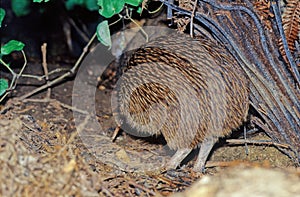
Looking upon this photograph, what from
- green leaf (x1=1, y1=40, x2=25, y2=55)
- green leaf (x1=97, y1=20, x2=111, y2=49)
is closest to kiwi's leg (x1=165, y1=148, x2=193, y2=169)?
green leaf (x1=97, y1=20, x2=111, y2=49)

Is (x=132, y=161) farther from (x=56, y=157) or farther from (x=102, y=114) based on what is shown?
(x=56, y=157)

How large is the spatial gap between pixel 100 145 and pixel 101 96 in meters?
0.84

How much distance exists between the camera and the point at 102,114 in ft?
13.6

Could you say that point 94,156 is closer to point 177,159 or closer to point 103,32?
point 177,159

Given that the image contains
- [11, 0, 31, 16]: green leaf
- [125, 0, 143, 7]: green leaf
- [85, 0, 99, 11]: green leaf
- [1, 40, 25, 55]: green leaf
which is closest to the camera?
[125, 0, 143, 7]: green leaf

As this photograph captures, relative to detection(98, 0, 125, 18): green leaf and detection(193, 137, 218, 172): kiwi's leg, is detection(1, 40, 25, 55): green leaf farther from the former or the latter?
detection(193, 137, 218, 172): kiwi's leg

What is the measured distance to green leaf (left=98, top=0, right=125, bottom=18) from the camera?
10.8 feet

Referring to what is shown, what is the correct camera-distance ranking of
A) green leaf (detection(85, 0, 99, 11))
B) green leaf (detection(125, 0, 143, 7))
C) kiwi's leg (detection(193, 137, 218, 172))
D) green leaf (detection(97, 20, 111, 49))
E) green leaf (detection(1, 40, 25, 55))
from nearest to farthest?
1. kiwi's leg (detection(193, 137, 218, 172))
2. green leaf (detection(125, 0, 143, 7))
3. green leaf (detection(97, 20, 111, 49))
4. green leaf (detection(1, 40, 25, 55))
5. green leaf (detection(85, 0, 99, 11))

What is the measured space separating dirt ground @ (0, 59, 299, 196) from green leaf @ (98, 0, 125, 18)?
0.66 metres

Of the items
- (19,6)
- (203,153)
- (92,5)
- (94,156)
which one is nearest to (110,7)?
(94,156)

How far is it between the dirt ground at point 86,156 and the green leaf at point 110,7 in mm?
662

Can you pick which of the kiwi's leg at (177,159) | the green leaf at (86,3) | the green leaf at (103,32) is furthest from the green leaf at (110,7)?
the green leaf at (86,3)

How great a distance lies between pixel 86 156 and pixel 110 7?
99 centimetres

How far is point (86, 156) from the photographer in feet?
11.0
